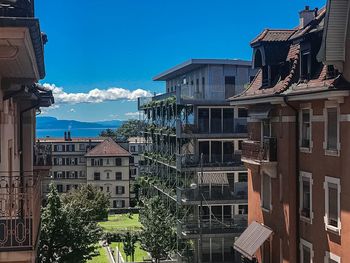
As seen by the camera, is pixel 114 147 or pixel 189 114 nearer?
pixel 189 114

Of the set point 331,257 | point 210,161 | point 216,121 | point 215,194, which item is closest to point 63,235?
point 215,194

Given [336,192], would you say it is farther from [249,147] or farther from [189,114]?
[189,114]

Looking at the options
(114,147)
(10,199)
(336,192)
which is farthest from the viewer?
(114,147)

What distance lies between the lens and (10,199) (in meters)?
7.74

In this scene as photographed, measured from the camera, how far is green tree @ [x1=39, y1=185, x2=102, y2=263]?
93.7ft

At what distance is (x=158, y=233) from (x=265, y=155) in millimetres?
20609

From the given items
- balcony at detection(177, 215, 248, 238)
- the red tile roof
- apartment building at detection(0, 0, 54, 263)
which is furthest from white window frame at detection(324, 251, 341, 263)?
the red tile roof

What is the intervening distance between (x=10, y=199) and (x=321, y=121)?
48.8ft

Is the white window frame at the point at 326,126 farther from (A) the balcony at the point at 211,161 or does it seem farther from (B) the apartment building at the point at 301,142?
(A) the balcony at the point at 211,161

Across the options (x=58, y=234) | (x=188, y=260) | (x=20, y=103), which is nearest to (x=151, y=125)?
(x=188, y=260)

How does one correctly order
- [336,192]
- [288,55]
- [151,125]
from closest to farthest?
[336,192] → [288,55] → [151,125]

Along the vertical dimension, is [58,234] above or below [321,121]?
below

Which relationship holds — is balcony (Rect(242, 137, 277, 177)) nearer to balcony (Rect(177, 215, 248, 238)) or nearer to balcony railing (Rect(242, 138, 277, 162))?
balcony railing (Rect(242, 138, 277, 162))

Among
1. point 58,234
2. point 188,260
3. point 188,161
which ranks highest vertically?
point 188,161
